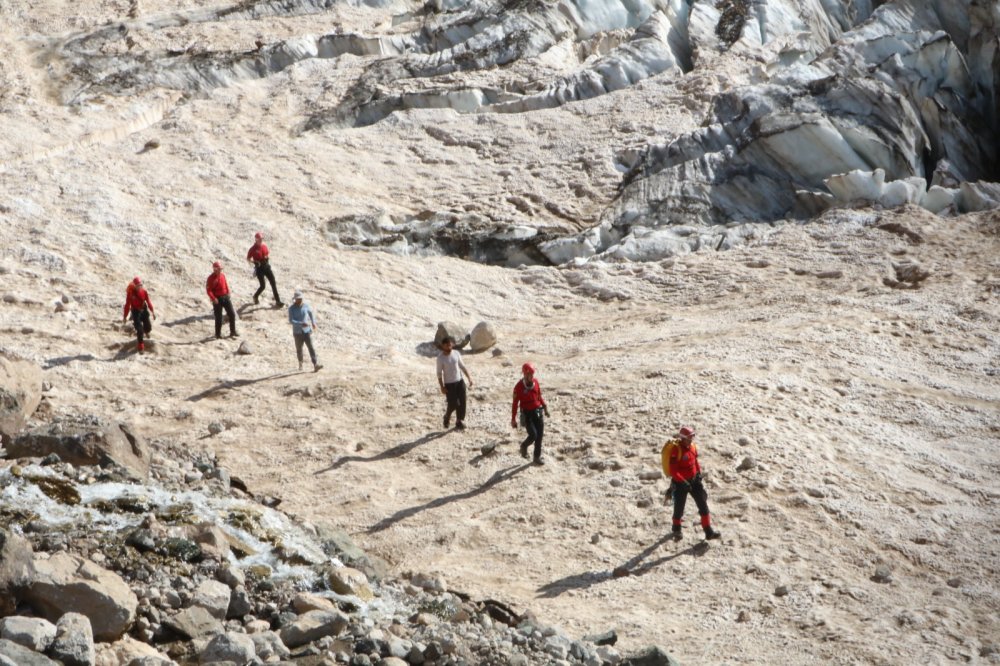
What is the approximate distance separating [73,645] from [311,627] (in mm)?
2019

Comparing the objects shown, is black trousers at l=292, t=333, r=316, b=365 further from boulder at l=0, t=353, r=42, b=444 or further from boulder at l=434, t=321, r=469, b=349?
boulder at l=0, t=353, r=42, b=444

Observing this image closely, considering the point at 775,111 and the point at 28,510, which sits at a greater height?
the point at 775,111

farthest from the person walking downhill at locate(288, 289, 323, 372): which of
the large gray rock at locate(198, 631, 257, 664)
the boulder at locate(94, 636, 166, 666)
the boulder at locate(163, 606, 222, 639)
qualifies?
the large gray rock at locate(198, 631, 257, 664)

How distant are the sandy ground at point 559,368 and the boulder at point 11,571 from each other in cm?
476

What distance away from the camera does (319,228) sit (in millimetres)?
23562

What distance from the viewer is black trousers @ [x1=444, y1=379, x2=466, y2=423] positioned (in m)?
15.3

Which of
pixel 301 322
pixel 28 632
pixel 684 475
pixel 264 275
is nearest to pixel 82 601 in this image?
pixel 28 632

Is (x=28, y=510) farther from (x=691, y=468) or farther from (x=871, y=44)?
(x=871, y=44)

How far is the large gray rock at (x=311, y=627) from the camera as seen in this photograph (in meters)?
9.12

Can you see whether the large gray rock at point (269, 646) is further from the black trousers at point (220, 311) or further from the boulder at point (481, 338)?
the boulder at point (481, 338)

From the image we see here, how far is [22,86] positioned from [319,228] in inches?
452

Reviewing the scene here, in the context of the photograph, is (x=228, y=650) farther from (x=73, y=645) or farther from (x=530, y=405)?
(x=530, y=405)

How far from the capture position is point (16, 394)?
43.6 ft

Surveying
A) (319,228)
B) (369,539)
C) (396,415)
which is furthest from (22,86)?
(369,539)
